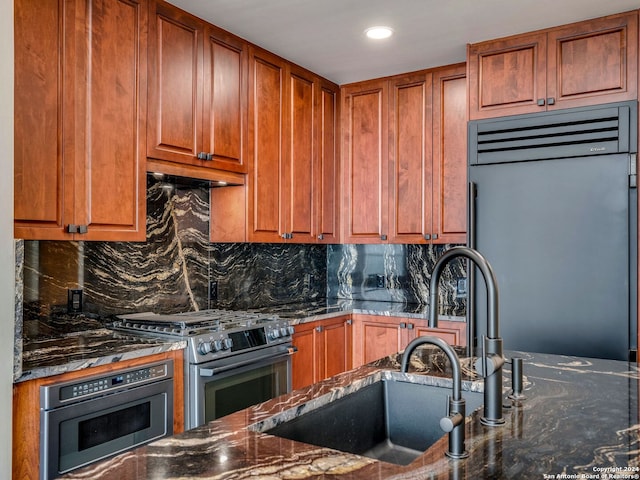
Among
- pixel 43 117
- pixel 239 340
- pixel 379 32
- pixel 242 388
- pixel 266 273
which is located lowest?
pixel 242 388

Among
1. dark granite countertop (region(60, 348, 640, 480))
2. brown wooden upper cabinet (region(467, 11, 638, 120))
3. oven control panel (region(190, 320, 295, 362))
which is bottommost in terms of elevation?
oven control panel (region(190, 320, 295, 362))

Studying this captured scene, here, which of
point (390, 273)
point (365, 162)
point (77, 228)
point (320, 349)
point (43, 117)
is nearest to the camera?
point (43, 117)

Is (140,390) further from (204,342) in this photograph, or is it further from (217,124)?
(217,124)

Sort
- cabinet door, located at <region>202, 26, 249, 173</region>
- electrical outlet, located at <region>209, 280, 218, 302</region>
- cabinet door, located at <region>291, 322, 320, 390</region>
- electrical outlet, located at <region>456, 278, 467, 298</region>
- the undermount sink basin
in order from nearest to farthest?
the undermount sink basin < cabinet door, located at <region>202, 26, 249, 173</region> < cabinet door, located at <region>291, 322, 320, 390</region> < electrical outlet, located at <region>209, 280, 218, 302</region> < electrical outlet, located at <region>456, 278, 467, 298</region>

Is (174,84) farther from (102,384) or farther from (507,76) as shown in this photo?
(507,76)

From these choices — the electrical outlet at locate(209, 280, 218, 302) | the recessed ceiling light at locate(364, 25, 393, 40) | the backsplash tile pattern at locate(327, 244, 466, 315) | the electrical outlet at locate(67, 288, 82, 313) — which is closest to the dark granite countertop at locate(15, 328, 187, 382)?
the electrical outlet at locate(67, 288, 82, 313)

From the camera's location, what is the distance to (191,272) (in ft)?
11.0

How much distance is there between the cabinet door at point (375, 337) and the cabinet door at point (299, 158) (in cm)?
70

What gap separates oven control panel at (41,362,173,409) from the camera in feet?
6.30

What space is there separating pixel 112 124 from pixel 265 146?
44.8 inches

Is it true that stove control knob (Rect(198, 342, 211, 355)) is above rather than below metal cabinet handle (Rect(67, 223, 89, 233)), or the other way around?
below

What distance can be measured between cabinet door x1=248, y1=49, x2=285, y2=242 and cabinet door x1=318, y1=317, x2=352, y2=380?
683 millimetres

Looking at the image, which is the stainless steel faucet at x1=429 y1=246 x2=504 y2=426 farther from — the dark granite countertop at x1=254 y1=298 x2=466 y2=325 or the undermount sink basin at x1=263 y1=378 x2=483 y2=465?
the dark granite countertop at x1=254 y1=298 x2=466 y2=325

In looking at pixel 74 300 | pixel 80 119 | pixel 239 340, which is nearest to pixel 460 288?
pixel 239 340
